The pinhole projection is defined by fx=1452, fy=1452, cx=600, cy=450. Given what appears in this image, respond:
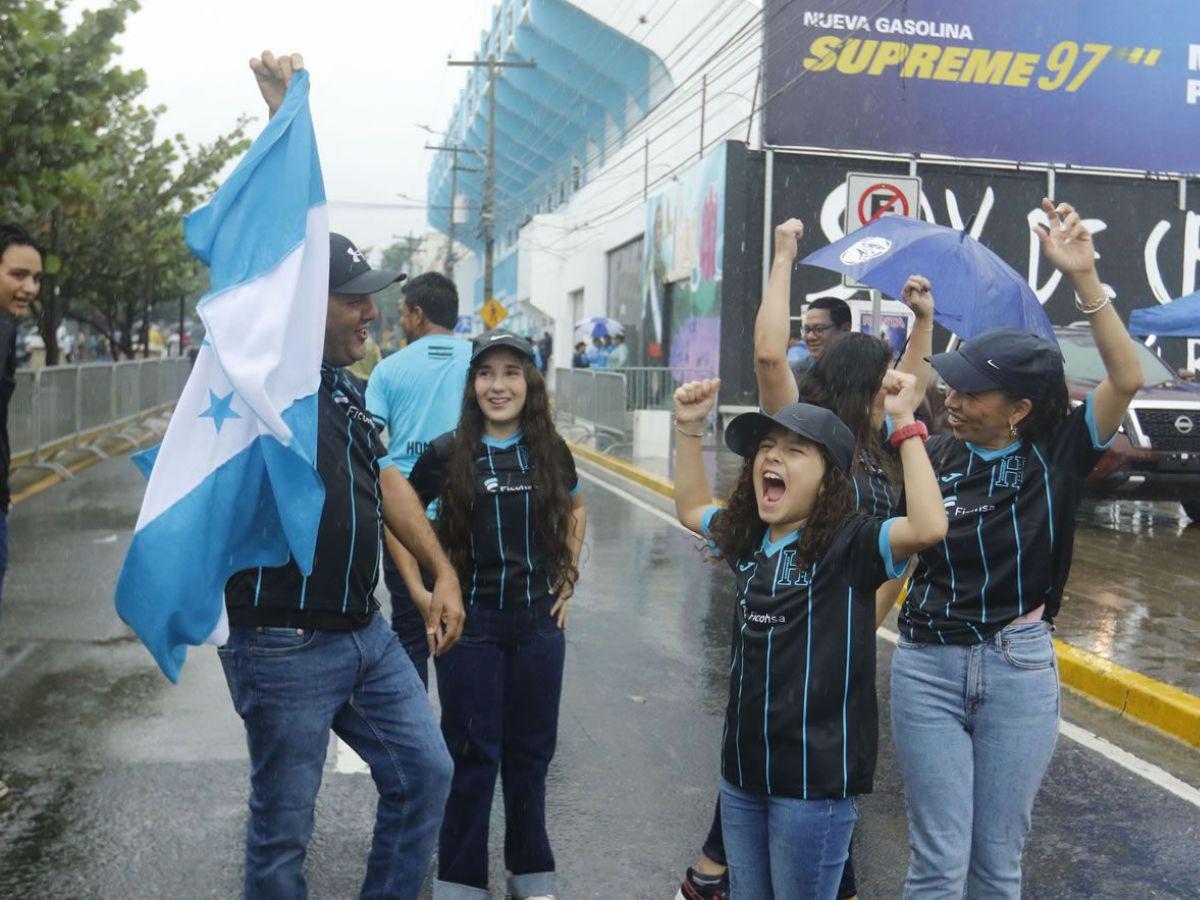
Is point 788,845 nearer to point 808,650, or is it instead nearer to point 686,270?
point 808,650

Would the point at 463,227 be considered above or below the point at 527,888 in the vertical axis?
above

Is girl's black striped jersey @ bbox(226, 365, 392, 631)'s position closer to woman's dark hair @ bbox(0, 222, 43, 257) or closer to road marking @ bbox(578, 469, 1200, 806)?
woman's dark hair @ bbox(0, 222, 43, 257)

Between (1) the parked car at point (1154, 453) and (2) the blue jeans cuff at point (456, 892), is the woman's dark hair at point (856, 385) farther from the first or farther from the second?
(1) the parked car at point (1154, 453)

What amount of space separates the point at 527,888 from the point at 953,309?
2329 millimetres

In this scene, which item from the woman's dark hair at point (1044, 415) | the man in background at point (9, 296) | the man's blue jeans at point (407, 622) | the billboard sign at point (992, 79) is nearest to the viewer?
the woman's dark hair at point (1044, 415)

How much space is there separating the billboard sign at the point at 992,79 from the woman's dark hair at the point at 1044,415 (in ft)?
77.3

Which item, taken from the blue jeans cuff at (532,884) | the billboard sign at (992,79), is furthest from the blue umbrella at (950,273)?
the billboard sign at (992,79)

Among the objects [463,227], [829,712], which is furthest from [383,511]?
[463,227]

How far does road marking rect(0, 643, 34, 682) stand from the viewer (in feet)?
24.7

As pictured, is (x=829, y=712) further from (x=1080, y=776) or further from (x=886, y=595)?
(x=1080, y=776)

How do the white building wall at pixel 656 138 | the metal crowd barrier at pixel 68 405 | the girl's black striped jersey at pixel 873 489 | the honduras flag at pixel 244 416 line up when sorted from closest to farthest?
the honduras flag at pixel 244 416
the girl's black striped jersey at pixel 873 489
the metal crowd barrier at pixel 68 405
the white building wall at pixel 656 138

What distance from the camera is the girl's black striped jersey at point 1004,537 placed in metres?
3.68

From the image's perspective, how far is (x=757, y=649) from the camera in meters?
3.37

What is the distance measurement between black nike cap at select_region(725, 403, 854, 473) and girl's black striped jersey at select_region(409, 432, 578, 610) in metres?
1.03
